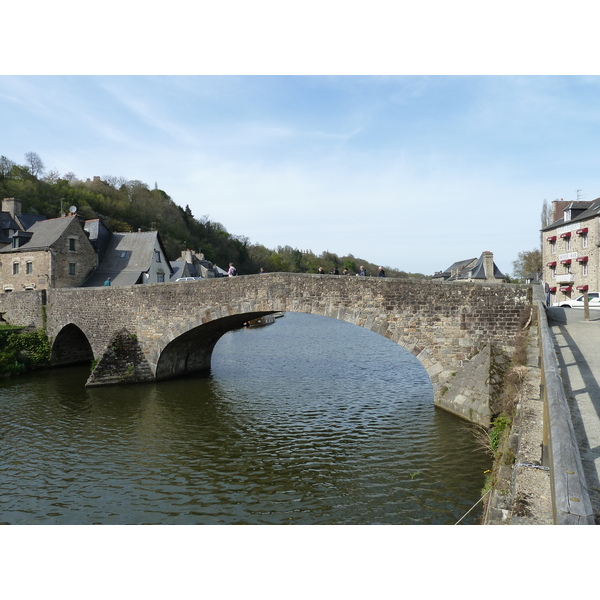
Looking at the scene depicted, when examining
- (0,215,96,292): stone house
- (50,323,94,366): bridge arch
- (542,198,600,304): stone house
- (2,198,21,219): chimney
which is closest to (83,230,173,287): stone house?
(0,215,96,292): stone house

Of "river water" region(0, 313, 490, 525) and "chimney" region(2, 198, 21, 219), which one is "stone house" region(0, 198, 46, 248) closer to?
"chimney" region(2, 198, 21, 219)

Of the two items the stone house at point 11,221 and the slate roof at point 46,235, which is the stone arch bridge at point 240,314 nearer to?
the slate roof at point 46,235

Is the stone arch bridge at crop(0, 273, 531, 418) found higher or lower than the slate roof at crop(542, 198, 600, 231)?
lower

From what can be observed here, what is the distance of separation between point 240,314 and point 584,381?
10.5m

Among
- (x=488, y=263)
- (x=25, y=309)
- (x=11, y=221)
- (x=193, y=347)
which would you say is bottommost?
(x=193, y=347)

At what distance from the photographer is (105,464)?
400 inches

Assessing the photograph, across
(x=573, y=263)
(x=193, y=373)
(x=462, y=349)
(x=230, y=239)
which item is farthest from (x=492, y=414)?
(x=230, y=239)

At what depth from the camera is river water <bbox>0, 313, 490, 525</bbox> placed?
7.96 m

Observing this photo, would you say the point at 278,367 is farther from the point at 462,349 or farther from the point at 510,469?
the point at 510,469

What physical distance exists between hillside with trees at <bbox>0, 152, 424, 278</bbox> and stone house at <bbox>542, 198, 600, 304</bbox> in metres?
29.4

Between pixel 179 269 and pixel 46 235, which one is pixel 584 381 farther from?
pixel 179 269

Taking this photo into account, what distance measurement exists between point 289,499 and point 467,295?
276 inches

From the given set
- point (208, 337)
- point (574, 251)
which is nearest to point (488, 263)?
point (208, 337)

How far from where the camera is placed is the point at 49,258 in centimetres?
2444
